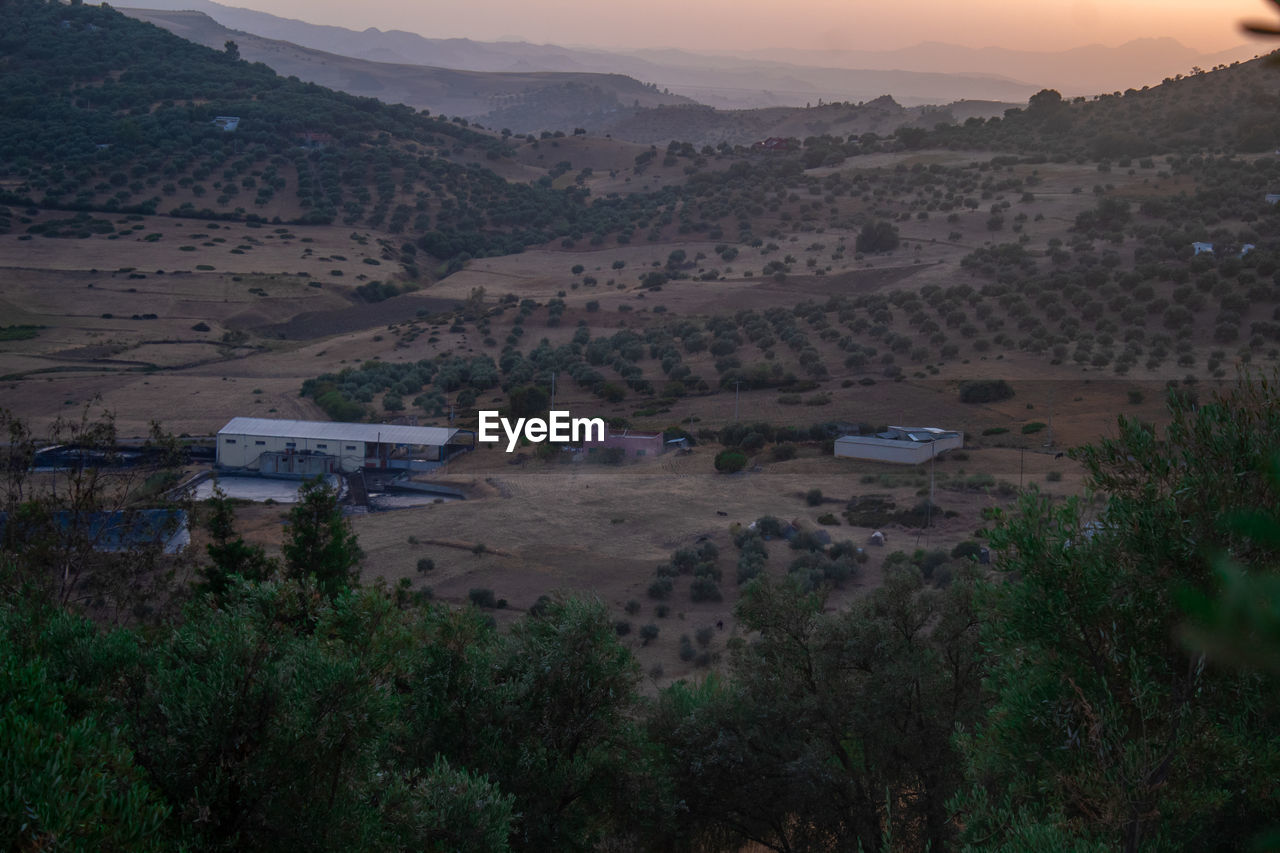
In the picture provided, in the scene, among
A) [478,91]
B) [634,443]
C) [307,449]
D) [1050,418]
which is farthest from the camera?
[478,91]

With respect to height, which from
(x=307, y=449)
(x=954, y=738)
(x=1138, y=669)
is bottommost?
(x=307, y=449)

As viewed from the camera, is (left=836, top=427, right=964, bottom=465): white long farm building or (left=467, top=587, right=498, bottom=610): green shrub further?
(left=836, top=427, right=964, bottom=465): white long farm building

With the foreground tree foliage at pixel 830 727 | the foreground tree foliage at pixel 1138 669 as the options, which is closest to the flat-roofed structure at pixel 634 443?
the foreground tree foliage at pixel 830 727

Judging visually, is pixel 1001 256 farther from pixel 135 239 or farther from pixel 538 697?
pixel 135 239

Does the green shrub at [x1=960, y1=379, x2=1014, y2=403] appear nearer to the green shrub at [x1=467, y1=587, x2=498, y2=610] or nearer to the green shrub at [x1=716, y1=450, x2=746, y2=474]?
the green shrub at [x1=716, y1=450, x2=746, y2=474]

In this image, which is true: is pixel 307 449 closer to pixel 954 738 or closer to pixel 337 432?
pixel 337 432

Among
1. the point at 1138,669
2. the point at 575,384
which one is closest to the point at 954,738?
the point at 1138,669

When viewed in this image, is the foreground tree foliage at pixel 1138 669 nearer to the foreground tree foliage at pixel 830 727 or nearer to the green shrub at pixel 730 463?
the foreground tree foliage at pixel 830 727

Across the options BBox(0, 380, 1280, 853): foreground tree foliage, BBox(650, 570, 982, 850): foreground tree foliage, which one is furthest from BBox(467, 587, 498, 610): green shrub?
BBox(0, 380, 1280, 853): foreground tree foliage
